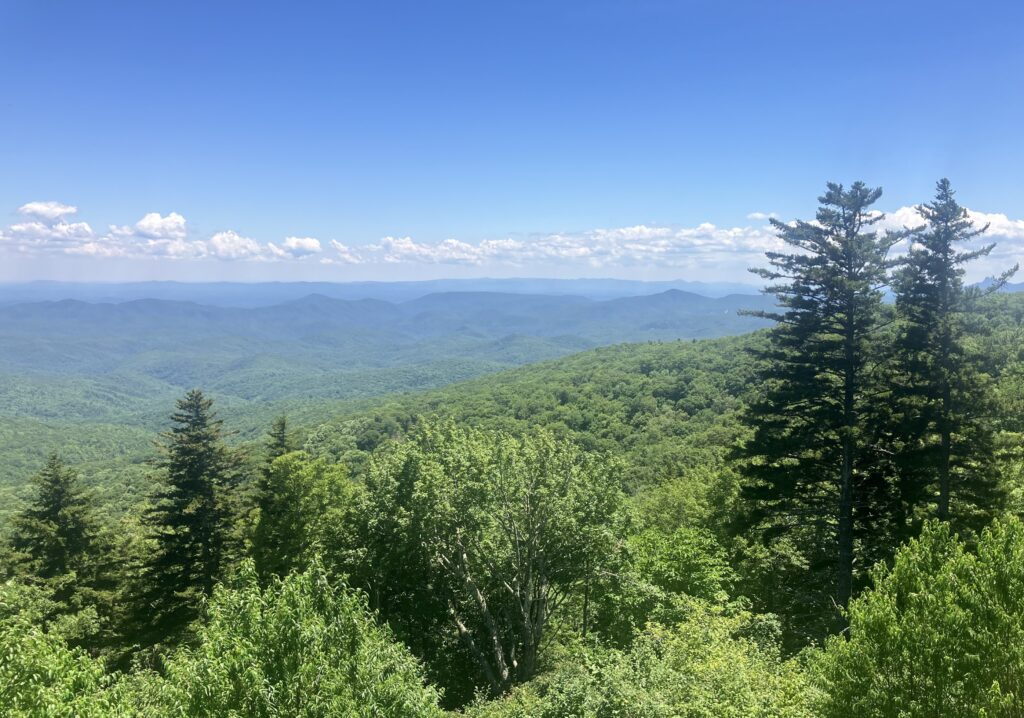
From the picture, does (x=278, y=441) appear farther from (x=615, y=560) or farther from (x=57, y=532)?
(x=615, y=560)

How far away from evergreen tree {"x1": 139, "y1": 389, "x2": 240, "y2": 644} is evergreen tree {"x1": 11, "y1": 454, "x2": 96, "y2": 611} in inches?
186

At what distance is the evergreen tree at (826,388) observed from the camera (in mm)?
17516

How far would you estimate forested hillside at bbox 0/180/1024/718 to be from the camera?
8.82 m

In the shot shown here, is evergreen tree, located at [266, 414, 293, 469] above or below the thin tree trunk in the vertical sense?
below

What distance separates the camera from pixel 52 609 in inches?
932

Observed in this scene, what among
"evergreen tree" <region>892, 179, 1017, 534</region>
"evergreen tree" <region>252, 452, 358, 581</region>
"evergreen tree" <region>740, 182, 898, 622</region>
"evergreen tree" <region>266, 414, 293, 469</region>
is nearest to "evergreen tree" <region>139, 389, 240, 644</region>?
"evergreen tree" <region>252, 452, 358, 581</region>

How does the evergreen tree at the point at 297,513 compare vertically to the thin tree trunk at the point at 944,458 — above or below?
below

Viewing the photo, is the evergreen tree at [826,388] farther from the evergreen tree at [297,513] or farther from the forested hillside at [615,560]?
the evergreen tree at [297,513]

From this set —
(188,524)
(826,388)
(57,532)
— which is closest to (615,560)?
(826,388)

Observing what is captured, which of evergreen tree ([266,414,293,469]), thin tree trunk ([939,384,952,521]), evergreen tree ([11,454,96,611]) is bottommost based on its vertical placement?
evergreen tree ([11,454,96,611])

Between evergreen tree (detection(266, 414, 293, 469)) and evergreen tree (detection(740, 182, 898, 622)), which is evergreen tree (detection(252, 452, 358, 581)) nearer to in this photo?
evergreen tree (detection(266, 414, 293, 469))

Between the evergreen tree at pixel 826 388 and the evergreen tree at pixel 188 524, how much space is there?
77.9 feet

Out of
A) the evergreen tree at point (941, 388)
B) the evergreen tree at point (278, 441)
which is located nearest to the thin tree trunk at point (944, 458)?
the evergreen tree at point (941, 388)

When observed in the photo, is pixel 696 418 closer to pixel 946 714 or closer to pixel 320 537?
pixel 320 537
